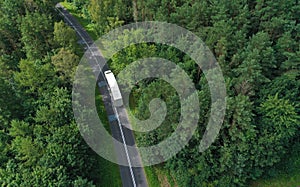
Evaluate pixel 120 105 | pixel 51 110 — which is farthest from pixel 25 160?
pixel 120 105

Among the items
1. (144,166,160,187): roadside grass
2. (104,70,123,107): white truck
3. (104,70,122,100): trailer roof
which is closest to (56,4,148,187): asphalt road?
(144,166,160,187): roadside grass

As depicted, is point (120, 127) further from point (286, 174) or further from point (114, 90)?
point (286, 174)

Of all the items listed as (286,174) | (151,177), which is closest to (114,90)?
(151,177)

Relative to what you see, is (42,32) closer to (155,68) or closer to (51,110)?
(51,110)

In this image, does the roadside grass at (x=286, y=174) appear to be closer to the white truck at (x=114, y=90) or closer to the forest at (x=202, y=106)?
the forest at (x=202, y=106)

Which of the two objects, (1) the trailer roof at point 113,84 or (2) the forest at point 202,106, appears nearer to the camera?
(2) the forest at point 202,106

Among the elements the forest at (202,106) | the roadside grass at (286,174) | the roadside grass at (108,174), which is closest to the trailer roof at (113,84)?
the forest at (202,106)

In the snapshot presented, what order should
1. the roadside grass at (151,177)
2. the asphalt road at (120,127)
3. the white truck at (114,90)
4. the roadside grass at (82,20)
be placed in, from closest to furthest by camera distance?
the roadside grass at (151,177)
the asphalt road at (120,127)
the white truck at (114,90)
the roadside grass at (82,20)

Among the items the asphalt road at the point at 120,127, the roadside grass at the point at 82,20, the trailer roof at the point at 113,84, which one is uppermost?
the roadside grass at the point at 82,20
